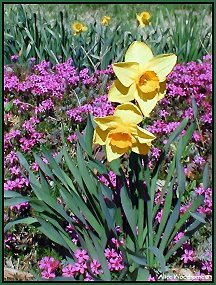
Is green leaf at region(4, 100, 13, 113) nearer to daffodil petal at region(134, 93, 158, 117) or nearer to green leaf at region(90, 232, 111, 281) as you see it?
green leaf at region(90, 232, 111, 281)

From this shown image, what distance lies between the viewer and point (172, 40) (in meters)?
4.15

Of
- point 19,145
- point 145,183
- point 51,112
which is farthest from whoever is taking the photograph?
point 51,112

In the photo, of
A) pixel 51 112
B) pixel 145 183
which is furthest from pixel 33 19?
pixel 145 183

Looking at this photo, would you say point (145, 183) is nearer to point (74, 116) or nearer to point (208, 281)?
point (208, 281)

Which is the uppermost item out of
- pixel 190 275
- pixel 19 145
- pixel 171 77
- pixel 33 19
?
pixel 33 19

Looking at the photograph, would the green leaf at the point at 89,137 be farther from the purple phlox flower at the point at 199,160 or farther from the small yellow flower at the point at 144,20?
the small yellow flower at the point at 144,20

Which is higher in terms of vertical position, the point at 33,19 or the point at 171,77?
the point at 33,19

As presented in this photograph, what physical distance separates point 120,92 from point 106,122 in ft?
0.41

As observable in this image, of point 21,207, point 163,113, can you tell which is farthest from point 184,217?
point 163,113

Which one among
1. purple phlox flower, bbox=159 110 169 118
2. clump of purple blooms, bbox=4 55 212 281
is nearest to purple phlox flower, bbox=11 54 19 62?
clump of purple blooms, bbox=4 55 212 281

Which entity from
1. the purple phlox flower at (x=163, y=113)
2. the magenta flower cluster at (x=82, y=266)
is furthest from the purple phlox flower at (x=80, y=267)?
the purple phlox flower at (x=163, y=113)

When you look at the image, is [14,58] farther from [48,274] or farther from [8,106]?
[48,274]

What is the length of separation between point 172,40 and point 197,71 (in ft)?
1.40

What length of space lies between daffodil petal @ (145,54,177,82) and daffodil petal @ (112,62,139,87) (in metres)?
0.05
